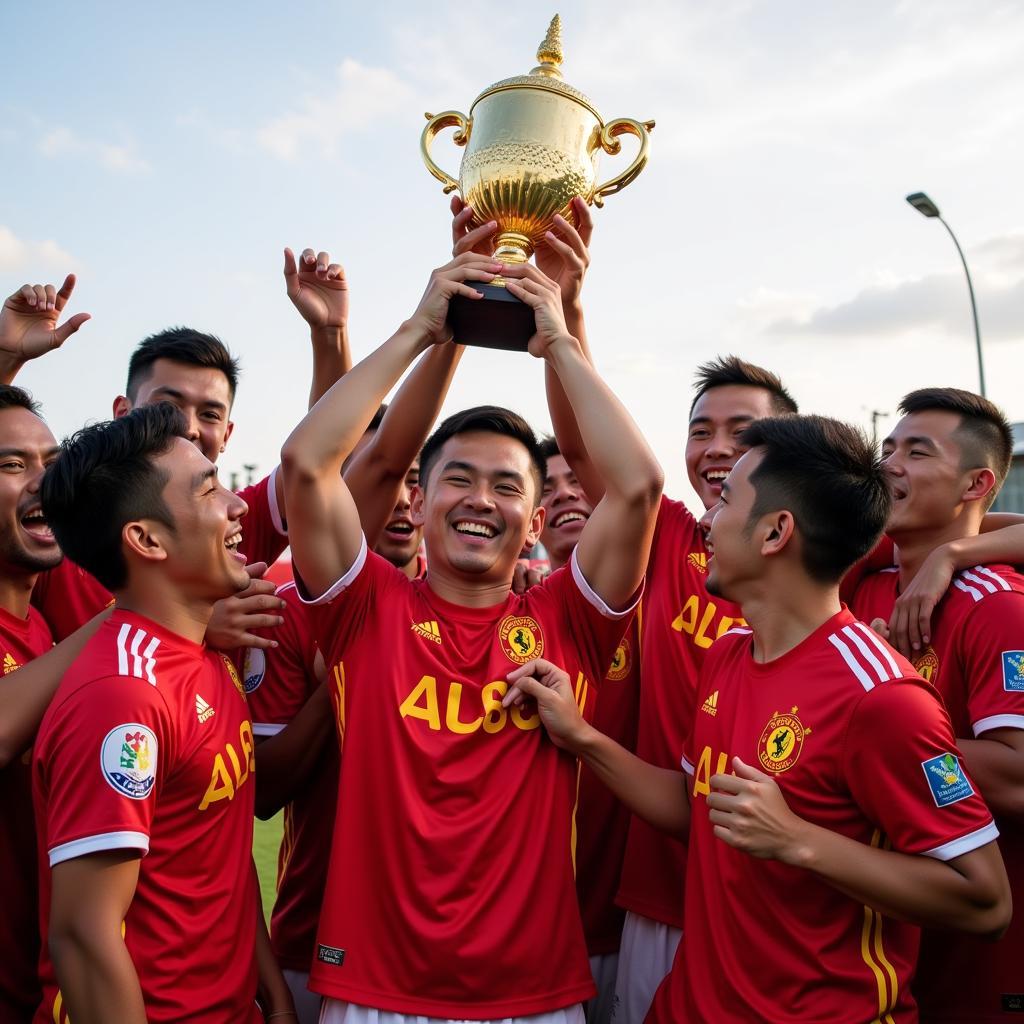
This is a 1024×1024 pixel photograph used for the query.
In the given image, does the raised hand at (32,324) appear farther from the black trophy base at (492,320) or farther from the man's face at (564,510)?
the man's face at (564,510)

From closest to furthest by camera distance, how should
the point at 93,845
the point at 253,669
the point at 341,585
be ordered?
the point at 93,845, the point at 341,585, the point at 253,669

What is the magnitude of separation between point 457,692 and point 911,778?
44.2 inches

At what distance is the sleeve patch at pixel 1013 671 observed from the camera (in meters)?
2.71

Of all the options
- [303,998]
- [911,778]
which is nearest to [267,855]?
[303,998]

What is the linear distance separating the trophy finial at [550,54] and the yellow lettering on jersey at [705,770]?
219cm

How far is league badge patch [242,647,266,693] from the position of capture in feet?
10.1

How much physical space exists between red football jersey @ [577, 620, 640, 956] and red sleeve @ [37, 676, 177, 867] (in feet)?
4.74

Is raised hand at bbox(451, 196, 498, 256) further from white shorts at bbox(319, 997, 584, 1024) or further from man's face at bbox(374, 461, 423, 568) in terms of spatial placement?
white shorts at bbox(319, 997, 584, 1024)

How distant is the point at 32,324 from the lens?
3557 millimetres

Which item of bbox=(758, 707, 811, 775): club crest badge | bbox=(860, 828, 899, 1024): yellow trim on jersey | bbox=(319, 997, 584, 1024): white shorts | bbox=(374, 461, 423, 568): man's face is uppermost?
bbox=(374, 461, 423, 568): man's face

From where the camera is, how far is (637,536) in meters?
2.61

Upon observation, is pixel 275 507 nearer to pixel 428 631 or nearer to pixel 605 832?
pixel 428 631

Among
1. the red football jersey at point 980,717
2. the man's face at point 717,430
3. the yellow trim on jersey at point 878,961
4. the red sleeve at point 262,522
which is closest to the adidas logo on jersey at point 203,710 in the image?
the red sleeve at point 262,522

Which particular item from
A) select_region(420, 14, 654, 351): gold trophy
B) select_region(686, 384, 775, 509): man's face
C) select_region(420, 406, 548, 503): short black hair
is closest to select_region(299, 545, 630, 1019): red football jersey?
select_region(420, 406, 548, 503): short black hair
